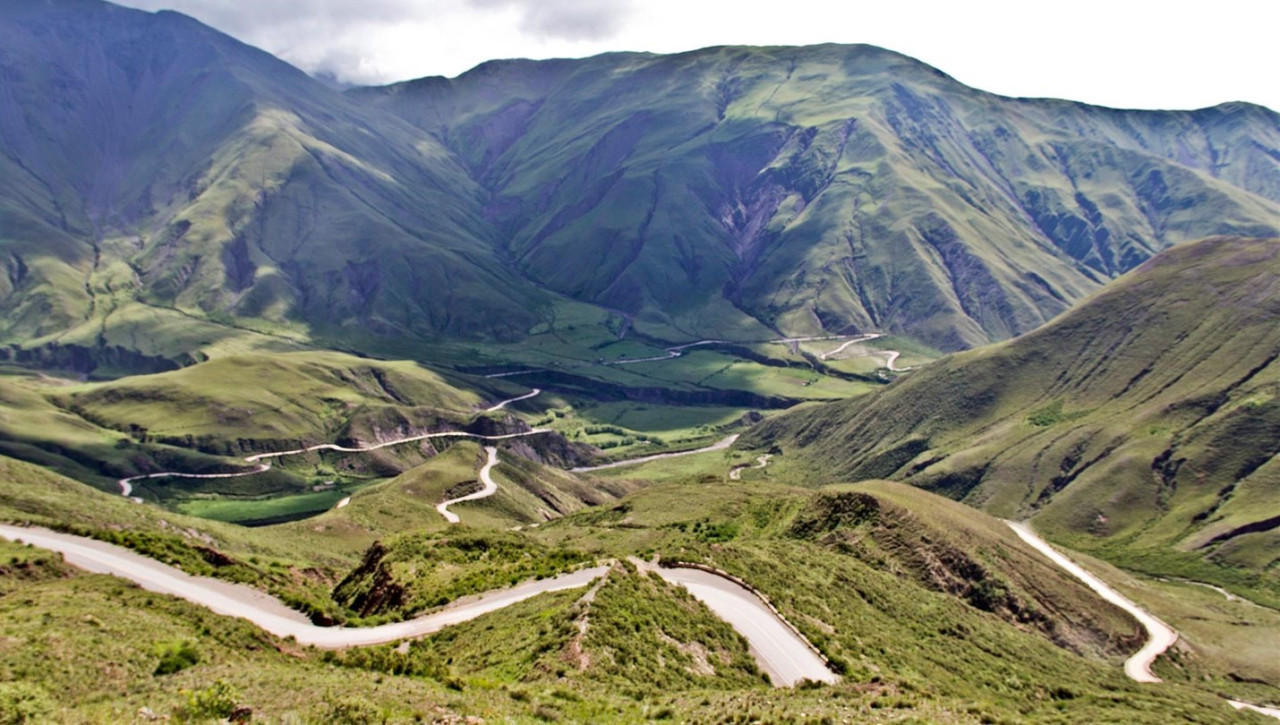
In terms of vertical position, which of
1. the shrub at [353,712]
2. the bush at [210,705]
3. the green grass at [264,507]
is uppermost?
the bush at [210,705]

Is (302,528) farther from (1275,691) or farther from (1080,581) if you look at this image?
(1275,691)

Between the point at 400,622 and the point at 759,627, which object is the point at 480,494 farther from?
the point at 759,627

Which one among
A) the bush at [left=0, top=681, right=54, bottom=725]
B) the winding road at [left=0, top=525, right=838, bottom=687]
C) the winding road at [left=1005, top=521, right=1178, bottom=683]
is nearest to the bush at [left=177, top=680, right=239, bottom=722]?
the bush at [left=0, top=681, right=54, bottom=725]

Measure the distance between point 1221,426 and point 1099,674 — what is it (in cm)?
9935

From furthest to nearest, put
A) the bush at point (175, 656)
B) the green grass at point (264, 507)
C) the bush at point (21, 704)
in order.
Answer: the green grass at point (264, 507), the bush at point (175, 656), the bush at point (21, 704)

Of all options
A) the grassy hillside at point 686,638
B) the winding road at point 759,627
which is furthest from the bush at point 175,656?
the winding road at point 759,627

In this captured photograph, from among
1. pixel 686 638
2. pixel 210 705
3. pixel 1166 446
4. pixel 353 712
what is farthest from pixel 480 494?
pixel 1166 446

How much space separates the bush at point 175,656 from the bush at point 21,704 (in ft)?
19.9

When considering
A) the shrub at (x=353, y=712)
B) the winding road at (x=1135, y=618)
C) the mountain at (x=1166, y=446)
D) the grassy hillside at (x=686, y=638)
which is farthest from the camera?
the mountain at (x=1166, y=446)

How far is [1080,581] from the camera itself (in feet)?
342

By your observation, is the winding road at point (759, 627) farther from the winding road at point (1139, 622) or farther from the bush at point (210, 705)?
the winding road at point (1139, 622)

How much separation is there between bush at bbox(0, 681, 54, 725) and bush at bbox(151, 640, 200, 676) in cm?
606

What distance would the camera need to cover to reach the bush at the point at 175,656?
121 ft

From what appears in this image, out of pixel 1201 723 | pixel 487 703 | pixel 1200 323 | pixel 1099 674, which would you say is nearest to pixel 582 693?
pixel 487 703
